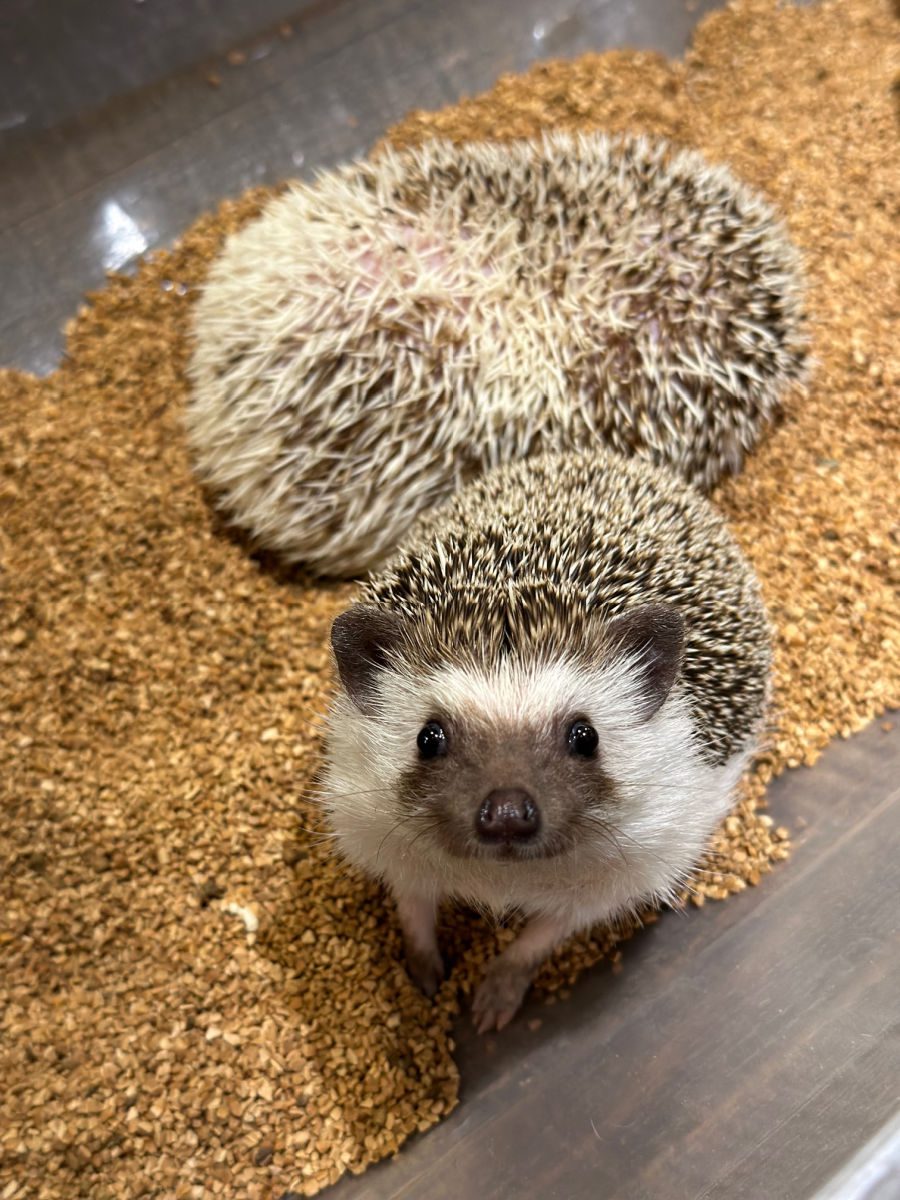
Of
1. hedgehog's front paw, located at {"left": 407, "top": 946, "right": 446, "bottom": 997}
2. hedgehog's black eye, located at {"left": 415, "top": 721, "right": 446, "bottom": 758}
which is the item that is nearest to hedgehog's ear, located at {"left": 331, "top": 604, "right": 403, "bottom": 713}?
hedgehog's black eye, located at {"left": 415, "top": 721, "right": 446, "bottom": 758}

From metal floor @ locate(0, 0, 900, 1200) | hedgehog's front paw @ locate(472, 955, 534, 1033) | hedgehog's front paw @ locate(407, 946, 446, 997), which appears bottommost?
hedgehog's front paw @ locate(407, 946, 446, 997)

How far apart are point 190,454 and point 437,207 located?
1101mm

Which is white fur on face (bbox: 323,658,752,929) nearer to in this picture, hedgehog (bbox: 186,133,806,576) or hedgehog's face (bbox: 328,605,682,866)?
hedgehog's face (bbox: 328,605,682,866)

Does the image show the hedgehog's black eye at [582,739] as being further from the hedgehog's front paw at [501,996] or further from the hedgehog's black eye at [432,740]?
the hedgehog's front paw at [501,996]

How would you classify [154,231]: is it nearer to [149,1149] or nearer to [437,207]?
[437,207]

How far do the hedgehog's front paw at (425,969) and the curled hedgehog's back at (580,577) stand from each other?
880mm

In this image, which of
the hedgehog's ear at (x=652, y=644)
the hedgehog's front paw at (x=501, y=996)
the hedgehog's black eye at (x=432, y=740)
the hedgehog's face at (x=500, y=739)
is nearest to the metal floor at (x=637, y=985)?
the hedgehog's front paw at (x=501, y=996)

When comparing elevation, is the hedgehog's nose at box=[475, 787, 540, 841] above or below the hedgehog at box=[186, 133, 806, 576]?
below

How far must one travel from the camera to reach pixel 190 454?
2895 millimetres

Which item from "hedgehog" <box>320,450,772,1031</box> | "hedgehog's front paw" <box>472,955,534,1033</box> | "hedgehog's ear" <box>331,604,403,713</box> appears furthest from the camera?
"hedgehog's front paw" <box>472,955,534,1033</box>

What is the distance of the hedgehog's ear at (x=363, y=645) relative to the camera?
176 cm

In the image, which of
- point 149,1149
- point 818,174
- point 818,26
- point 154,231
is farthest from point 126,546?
point 818,26

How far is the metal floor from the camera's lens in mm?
1908

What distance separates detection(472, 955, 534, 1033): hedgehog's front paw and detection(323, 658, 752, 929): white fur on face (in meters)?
0.24
